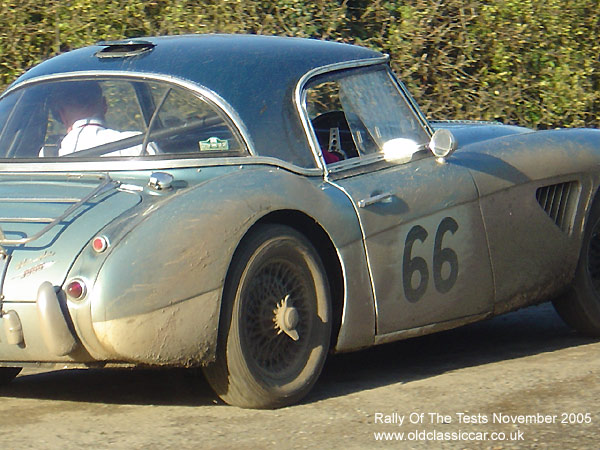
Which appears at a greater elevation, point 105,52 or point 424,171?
point 105,52

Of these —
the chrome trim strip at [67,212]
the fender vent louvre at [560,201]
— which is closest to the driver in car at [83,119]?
the chrome trim strip at [67,212]

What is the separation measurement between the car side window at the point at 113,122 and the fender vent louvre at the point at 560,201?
1854 mm

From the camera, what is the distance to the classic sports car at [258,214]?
14.4 feet

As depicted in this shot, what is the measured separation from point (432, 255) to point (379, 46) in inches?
222

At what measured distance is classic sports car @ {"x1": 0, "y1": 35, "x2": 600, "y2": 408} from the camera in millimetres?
4398

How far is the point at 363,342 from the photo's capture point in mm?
5164

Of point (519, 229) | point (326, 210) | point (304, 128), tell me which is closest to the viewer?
point (326, 210)

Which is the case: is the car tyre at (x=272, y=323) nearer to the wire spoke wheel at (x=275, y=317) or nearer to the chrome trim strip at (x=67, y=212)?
the wire spoke wheel at (x=275, y=317)

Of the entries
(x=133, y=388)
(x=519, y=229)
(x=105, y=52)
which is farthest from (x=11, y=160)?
→ (x=519, y=229)

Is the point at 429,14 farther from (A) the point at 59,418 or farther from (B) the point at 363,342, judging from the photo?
(A) the point at 59,418

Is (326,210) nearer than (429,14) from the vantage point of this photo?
Yes

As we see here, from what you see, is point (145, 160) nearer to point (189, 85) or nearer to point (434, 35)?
point (189, 85)

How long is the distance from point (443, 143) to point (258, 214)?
136 centimetres

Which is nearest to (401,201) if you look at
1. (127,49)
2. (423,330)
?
(423,330)
